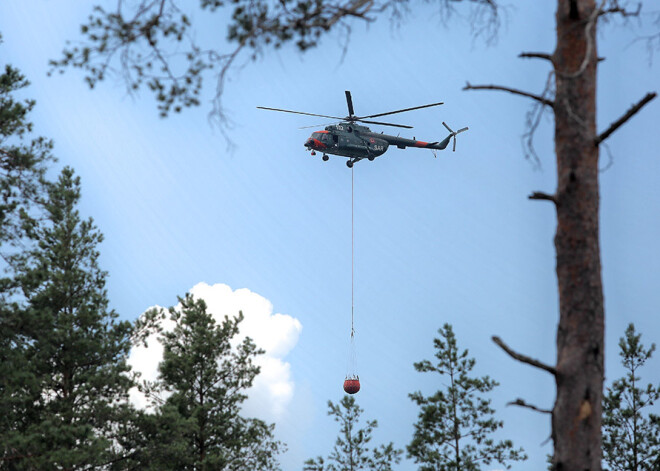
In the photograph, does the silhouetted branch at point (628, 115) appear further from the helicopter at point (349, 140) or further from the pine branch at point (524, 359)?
the helicopter at point (349, 140)

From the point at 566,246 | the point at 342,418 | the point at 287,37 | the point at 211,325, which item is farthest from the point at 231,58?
the point at 342,418

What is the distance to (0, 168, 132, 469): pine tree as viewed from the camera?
1752 cm

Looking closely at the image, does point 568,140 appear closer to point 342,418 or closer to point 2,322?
point 2,322

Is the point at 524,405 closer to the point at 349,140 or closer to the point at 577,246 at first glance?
the point at 577,246

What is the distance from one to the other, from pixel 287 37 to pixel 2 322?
382 inches

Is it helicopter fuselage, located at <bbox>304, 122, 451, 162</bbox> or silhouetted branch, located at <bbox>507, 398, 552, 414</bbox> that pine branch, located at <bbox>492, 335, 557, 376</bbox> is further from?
helicopter fuselage, located at <bbox>304, 122, 451, 162</bbox>

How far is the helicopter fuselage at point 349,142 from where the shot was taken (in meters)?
31.3

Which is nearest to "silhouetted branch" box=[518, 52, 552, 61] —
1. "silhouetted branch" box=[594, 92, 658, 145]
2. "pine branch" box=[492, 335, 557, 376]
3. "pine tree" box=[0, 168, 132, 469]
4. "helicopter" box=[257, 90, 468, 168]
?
"silhouetted branch" box=[594, 92, 658, 145]

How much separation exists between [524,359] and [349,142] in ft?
87.3

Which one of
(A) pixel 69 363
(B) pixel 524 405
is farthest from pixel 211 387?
(B) pixel 524 405

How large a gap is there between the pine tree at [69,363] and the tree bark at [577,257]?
1388 centimetres

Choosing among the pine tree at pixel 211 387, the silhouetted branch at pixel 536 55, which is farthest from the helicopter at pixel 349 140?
the silhouetted branch at pixel 536 55

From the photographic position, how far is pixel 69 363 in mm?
19641

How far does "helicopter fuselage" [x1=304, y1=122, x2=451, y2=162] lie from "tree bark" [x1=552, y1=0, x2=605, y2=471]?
25.4m
